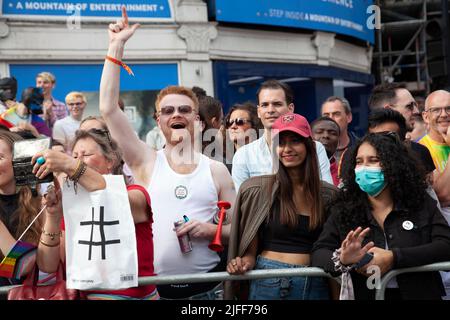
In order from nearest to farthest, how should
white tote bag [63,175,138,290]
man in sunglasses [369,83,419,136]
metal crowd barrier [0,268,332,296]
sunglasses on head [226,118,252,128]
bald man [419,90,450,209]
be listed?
1. white tote bag [63,175,138,290]
2. metal crowd barrier [0,268,332,296]
3. bald man [419,90,450,209]
4. man in sunglasses [369,83,419,136]
5. sunglasses on head [226,118,252,128]

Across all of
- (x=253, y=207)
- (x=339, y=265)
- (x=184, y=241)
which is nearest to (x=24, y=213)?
(x=184, y=241)

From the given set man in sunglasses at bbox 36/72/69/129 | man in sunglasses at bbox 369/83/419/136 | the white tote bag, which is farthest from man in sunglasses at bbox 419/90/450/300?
man in sunglasses at bbox 36/72/69/129

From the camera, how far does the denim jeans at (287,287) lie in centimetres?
455

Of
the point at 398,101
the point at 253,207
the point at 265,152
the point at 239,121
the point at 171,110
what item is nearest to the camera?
the point at 253,207

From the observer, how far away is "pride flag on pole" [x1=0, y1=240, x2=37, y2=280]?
14.2 ft

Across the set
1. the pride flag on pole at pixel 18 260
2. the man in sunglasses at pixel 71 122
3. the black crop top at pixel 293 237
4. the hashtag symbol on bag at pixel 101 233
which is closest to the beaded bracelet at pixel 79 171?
the hashtag symbol on bag at pixel 101 233

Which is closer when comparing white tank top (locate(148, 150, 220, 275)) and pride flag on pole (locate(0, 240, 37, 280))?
pride flag on pole (locate(0, 240, 37, 280))

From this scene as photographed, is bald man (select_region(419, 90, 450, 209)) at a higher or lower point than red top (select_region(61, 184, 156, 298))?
higher

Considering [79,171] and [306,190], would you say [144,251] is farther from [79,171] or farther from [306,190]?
[306,190]

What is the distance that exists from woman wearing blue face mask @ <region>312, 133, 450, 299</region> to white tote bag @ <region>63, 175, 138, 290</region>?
1.08m

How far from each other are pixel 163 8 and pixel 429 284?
12144 mm

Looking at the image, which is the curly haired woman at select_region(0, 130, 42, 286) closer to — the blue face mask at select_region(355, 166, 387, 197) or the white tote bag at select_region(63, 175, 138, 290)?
the white tote bag at select_region(63, 175, 138, 290)

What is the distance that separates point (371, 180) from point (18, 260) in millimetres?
2094

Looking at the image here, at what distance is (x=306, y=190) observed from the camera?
188 inches
